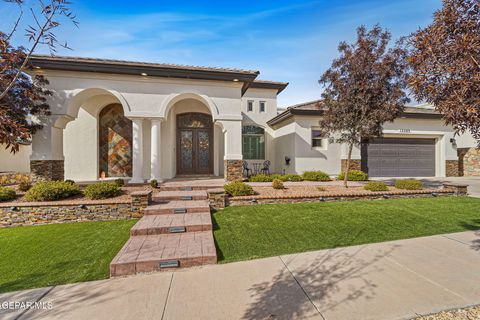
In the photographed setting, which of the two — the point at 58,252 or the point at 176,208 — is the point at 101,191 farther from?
the point at 176,208

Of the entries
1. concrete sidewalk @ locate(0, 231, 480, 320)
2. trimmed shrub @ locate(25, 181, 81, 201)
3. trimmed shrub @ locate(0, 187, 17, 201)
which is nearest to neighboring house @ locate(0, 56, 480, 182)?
trimmed shrub @ locate(0, 187, 17, 201)

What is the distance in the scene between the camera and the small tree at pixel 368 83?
272 inches

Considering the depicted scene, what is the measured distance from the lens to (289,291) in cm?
265

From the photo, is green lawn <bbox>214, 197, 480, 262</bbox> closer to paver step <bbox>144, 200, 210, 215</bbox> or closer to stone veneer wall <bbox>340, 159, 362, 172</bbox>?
paver step <bbox>144, 200, 210, 215</bbox>

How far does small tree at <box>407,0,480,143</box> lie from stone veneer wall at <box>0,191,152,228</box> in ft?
20.0

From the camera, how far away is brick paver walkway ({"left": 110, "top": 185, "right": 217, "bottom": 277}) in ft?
10.7

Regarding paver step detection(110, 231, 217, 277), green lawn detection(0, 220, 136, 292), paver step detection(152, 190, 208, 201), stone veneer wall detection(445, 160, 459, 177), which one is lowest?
green lawn detection(0, 220, 136, 292)

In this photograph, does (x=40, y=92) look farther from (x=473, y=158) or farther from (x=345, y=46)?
(x=473, y=158)

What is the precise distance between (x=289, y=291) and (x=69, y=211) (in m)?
6.08

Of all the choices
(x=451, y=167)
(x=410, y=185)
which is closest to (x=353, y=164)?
(x=410, y=185)

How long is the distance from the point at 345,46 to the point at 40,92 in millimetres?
11462

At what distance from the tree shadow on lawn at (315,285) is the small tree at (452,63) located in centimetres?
231

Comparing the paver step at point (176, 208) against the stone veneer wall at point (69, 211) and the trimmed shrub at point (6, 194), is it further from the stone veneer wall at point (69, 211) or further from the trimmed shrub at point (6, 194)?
the trimmed shrub at point (6, 194)

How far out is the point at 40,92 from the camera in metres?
7.70
